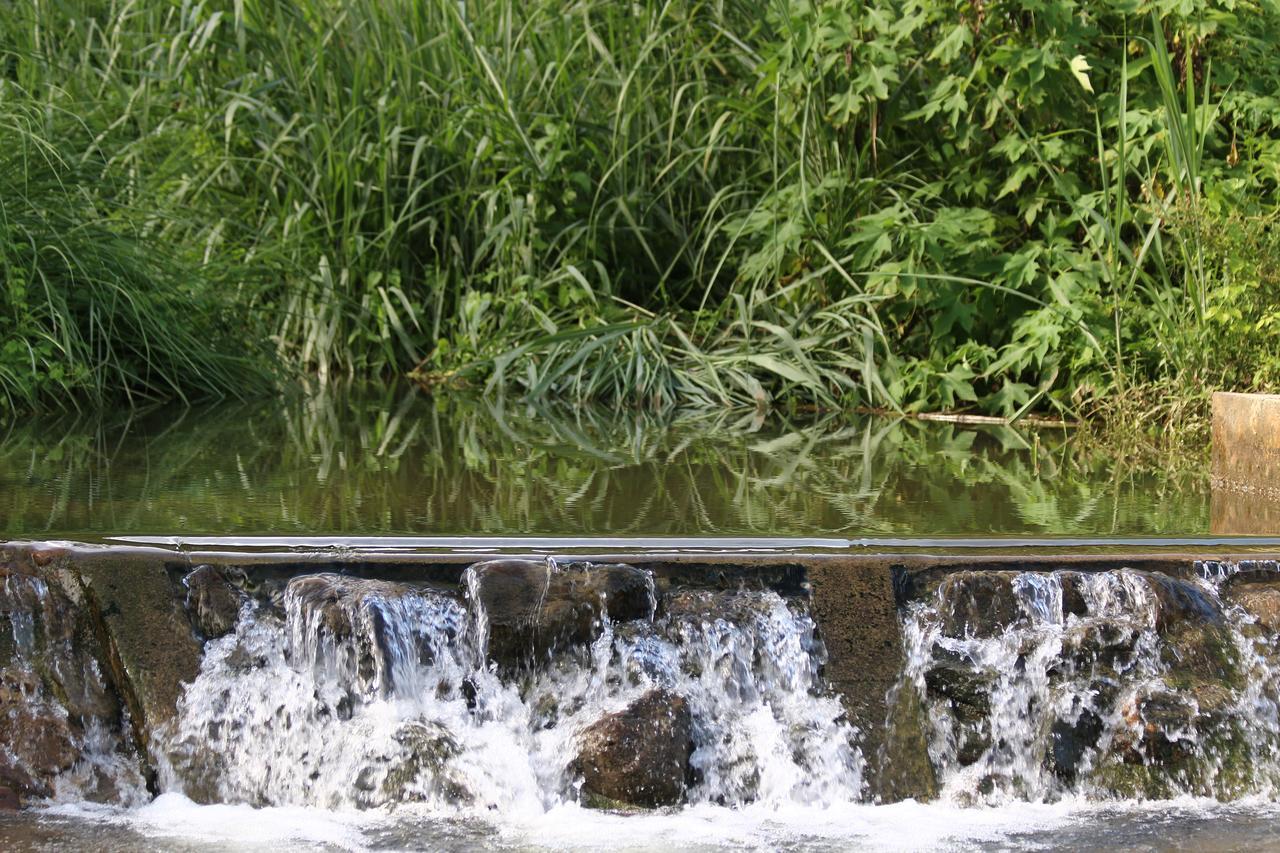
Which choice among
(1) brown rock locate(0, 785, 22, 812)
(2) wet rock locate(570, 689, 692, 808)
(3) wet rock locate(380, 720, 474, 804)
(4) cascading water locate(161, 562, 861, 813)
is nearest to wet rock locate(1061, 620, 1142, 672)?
(4) cascading water locate(161, 562, 861, 813)

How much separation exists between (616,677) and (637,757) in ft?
0.58

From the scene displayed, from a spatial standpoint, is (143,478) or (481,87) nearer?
(143,478)

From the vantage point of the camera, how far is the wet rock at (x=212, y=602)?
8.85ft

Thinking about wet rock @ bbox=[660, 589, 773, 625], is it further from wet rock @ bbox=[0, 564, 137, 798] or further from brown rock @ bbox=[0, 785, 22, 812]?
brown rock @ bbox=[0, 785, 22, 812]

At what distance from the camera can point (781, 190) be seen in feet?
20.0

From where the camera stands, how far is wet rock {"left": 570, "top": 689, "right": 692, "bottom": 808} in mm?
2561

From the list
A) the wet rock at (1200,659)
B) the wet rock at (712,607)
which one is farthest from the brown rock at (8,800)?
the wet rock at (1200,659)

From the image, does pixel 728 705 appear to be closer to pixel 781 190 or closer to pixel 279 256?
pixel 781 190

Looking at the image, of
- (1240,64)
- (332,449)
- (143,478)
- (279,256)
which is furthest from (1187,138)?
(279,256)

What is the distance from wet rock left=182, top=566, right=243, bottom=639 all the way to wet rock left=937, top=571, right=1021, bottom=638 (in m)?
1.20

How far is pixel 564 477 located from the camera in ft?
13.0

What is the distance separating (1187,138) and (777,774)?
2.77 meters

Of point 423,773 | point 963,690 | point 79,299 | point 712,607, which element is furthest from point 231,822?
point 79,299

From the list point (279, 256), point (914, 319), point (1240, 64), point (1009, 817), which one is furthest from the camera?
point (279, 256)
